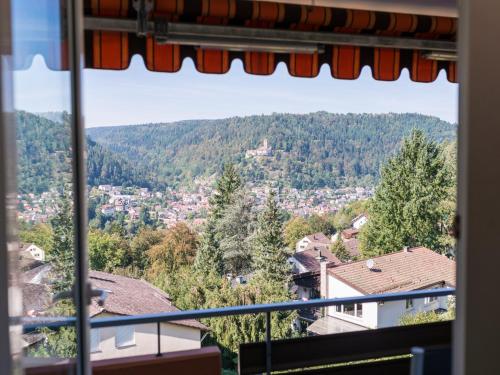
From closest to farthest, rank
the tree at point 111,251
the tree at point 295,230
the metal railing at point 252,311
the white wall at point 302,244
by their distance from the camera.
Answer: the metal railing at point 252,311
the tree at point 111,251
the tree at point 295,230
the white wall at point 302,244

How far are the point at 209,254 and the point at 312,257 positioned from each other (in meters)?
1.87

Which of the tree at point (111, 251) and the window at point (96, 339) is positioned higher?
the window at point (96, 339)

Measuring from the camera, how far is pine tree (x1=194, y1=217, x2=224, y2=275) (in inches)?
367

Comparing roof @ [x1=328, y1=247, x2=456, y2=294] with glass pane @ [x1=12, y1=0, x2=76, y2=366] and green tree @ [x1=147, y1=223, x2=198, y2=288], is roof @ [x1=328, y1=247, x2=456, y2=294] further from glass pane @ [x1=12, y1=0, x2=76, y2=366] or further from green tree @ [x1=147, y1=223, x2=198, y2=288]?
glass pane @ [x1=12, y1=0, x2=76, y2=366]

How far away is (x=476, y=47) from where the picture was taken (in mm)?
1009

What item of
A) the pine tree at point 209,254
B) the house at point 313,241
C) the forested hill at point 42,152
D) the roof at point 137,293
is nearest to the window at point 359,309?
the roof at point 137,293

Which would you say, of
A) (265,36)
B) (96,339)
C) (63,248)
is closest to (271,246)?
(265,36)

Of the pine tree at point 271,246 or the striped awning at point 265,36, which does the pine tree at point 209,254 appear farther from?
the striped awning at point 265,36

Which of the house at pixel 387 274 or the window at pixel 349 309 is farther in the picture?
the house at pixel 387 274

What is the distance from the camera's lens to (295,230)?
28.7ft

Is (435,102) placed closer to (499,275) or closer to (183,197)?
(183,197)

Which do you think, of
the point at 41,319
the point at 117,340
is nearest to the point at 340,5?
the point at 117,340

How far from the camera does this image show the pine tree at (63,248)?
99 cm

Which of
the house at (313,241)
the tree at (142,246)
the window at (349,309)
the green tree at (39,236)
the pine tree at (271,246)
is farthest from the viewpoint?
the pine tree at (271,246)
